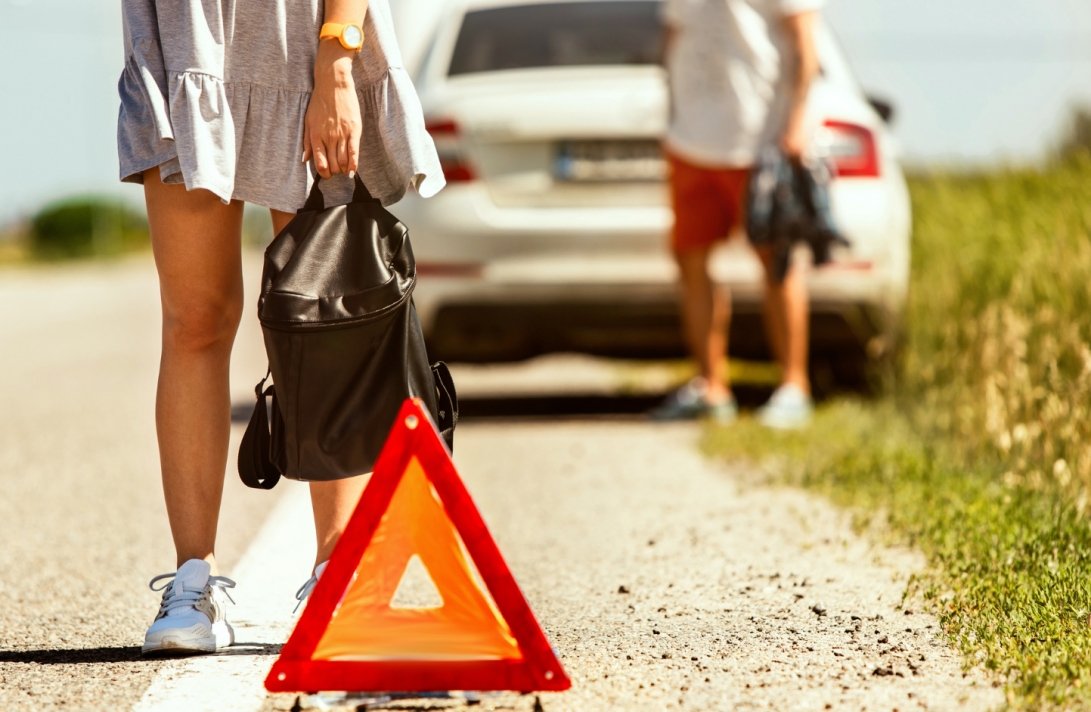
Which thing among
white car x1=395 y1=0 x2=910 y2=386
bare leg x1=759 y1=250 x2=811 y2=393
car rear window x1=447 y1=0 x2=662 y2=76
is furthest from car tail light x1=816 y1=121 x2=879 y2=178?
car rear window x1=447 y1=0 x2=662 y2=76

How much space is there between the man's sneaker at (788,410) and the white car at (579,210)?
388 millimetres

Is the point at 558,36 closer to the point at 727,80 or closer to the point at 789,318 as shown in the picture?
the point at 727,80

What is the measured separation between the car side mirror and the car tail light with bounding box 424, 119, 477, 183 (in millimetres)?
1858

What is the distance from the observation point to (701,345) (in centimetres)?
640

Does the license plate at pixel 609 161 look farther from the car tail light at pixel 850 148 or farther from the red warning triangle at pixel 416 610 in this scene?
the red warning triangle at pixel 416 610

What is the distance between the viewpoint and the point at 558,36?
6684 mm

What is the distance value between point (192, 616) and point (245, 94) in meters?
1.03

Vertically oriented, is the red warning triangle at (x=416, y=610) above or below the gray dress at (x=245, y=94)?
below

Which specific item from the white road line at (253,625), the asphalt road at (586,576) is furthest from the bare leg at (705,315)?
the white road line at (253,625)

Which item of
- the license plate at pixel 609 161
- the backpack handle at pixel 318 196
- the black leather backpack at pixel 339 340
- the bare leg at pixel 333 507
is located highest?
the backpack handle at pixel 318 196

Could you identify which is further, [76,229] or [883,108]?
[76,229]

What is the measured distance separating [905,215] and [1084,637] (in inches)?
152

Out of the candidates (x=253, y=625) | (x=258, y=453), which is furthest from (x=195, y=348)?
(x=253, y=625)

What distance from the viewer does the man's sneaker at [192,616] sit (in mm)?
2965
